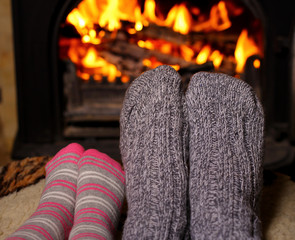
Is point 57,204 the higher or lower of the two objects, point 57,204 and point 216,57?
the lower

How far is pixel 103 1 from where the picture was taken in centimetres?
116

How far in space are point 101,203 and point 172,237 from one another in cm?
15

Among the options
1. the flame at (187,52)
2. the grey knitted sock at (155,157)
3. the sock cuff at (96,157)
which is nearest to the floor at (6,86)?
the flame at (187,52)

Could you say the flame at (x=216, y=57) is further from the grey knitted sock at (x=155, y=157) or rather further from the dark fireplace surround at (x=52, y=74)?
the grey knitted sock at (x=155, y=157)

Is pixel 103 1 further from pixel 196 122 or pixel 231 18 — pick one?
pixel 196 122

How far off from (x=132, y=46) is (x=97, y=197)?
0.69m

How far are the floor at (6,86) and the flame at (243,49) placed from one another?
948 mm

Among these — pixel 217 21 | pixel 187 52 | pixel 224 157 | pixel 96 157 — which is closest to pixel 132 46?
pixel 187 52

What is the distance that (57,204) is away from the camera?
23.9 inches

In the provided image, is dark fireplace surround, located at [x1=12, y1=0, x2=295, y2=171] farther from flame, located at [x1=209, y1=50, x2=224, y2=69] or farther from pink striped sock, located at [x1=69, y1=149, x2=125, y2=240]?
pink striped sock, located at [x1=69, y1=149, x2=125, y2=240]

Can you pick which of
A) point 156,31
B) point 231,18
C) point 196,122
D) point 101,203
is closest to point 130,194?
point 101,203

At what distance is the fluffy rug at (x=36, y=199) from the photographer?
2.14ft

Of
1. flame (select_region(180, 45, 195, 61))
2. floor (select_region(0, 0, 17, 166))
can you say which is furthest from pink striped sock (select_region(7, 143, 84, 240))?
floor (select_region(0, 0, 17, 166))

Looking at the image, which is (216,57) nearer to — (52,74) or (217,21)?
(217,21)
